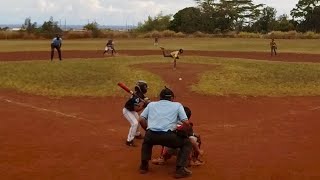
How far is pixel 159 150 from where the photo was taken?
33.7 feet

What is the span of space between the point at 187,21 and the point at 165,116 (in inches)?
2871

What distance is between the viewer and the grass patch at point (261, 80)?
19.3m

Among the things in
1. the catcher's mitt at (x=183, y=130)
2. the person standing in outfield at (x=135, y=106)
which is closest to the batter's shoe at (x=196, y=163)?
the catcher's mitt at (x=183, y=130)

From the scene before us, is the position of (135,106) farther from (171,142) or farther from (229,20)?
(229,20)

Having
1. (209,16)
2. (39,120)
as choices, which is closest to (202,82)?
(39,120)

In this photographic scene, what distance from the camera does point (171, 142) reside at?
8.44 m

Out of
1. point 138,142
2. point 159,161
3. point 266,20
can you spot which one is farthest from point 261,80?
point 266,20

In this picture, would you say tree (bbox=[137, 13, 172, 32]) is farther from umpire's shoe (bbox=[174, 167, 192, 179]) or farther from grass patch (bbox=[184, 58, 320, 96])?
umpire's shoe (bbox=[174, 167, 192, 179])

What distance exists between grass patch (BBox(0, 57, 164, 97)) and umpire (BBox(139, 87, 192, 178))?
9939 millimetres

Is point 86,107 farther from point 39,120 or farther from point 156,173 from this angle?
point 156,173

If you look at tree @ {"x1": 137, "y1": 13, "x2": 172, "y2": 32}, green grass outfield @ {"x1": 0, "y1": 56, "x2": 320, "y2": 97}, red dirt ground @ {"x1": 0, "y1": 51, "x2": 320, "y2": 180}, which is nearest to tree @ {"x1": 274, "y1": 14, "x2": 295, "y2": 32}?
tree @ {"x1": 137, "y1": 13, "x2": 172, "y2": 32}

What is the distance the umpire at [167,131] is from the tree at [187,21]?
70.8 meters

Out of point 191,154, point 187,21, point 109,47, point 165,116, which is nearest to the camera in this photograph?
point 165,116

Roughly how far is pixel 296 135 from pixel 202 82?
Answer: 9.00m
